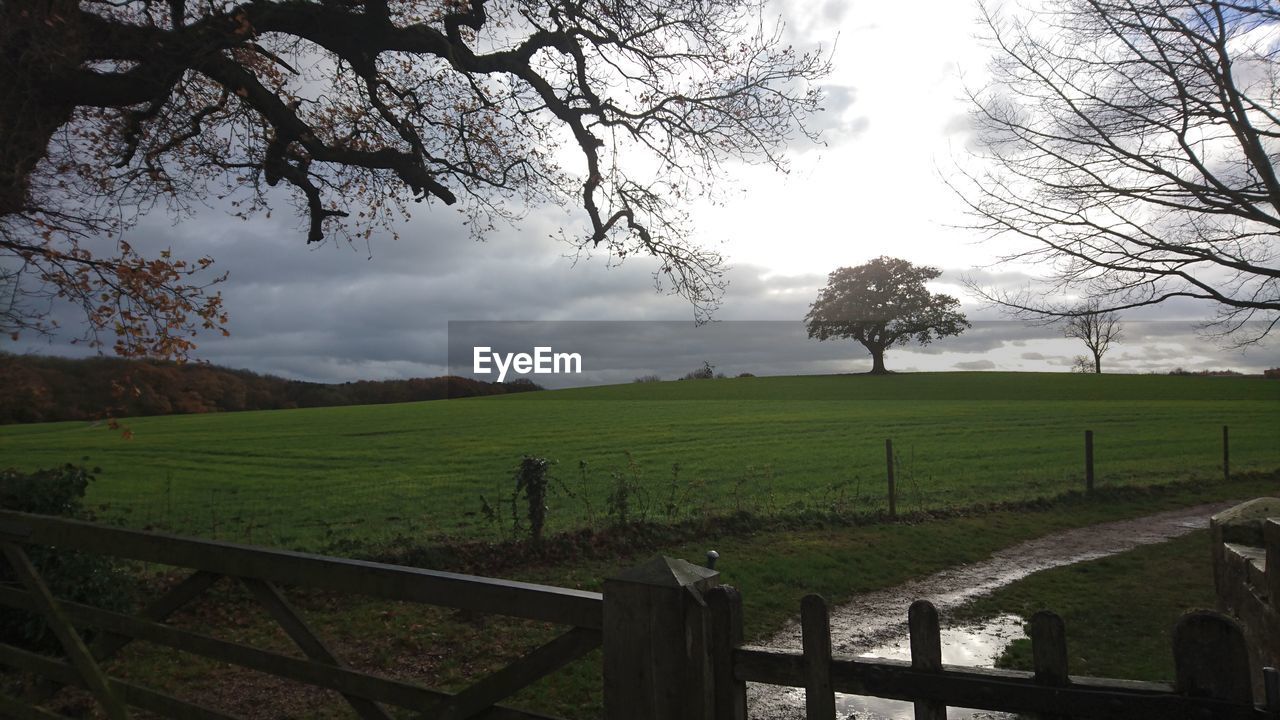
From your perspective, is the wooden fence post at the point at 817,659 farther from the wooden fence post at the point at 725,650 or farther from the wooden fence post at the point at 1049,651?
the wooden fence post at the point at 1049,651

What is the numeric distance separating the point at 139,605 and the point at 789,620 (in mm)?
7456

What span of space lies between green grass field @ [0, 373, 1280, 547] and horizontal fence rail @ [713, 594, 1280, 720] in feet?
32.9

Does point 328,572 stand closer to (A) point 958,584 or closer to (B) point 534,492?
(B) point 534,492

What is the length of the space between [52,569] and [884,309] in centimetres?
6767

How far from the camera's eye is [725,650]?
7.91 ft

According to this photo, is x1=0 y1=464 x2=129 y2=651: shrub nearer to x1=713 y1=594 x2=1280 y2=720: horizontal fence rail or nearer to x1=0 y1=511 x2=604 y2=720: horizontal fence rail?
x1=0 y1=511 x2=604 y2=720: horizontal fence rail

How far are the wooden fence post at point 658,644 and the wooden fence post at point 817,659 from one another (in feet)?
1.02

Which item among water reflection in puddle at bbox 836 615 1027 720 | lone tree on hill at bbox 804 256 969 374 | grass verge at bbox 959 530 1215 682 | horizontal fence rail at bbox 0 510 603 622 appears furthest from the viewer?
lone tree on hill at bbox 804 256 969 374

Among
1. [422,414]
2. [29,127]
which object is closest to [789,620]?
[29,127]

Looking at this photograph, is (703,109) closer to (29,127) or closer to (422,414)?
(29,127)

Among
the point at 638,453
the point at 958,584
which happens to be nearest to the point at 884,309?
the point at 638,453

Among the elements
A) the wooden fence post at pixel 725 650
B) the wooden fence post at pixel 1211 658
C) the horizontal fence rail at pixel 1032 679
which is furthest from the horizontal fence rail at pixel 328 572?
the wooden fence post at pixel 1211 658

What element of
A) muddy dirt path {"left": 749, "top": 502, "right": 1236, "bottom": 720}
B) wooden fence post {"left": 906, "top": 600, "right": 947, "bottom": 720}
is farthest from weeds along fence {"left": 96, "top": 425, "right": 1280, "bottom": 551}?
wooden fence post {"left": 906, "top": 600, "right": 947, "bottom": 720}

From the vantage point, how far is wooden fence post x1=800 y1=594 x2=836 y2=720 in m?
2.30
